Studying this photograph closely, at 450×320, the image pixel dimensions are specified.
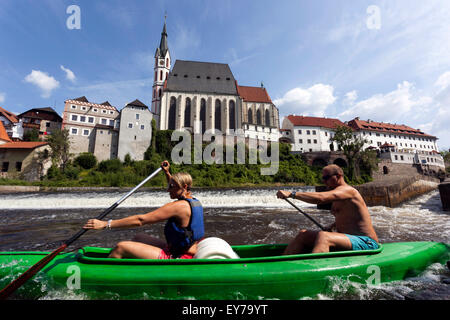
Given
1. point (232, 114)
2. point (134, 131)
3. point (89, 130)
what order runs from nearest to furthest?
point (89, 130)
point (134, 131)
point (232, 114)

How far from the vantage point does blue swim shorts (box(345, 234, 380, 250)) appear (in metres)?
2.87

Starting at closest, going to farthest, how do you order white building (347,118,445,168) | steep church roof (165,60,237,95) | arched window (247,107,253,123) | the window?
the window → steep church roof (165,60,237,95) → arched window (247,107,253,123) → white building (347,118,445,168)

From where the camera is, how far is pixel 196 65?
54531 millimetres

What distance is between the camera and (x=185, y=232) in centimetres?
249

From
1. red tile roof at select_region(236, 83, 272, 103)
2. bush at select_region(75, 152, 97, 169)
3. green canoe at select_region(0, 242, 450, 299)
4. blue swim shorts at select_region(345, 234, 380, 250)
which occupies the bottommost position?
green canoe at select_region(0, 242, 450, 299)

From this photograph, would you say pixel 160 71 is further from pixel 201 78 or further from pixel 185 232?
pixel 185 232

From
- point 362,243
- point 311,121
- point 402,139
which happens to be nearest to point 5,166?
point 362,243

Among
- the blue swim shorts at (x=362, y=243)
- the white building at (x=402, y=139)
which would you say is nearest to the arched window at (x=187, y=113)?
the white building at (x=402, y=139)

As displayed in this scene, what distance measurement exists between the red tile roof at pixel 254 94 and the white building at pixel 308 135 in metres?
8.79

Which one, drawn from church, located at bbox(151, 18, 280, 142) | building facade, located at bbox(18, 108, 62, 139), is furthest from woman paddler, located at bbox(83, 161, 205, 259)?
building facade, located at bbox(18, 108, 62, 139)

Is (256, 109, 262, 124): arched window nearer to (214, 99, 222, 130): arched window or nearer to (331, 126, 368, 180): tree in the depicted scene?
(214, 99, 222, 130): arched window

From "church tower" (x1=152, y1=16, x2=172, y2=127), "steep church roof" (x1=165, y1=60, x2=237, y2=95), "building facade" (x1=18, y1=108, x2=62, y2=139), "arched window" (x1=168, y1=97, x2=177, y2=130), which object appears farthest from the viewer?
"steep church roof" (x1=165, y1=60, x2=237, y2=95)

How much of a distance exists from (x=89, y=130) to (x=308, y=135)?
46455 millimetres
